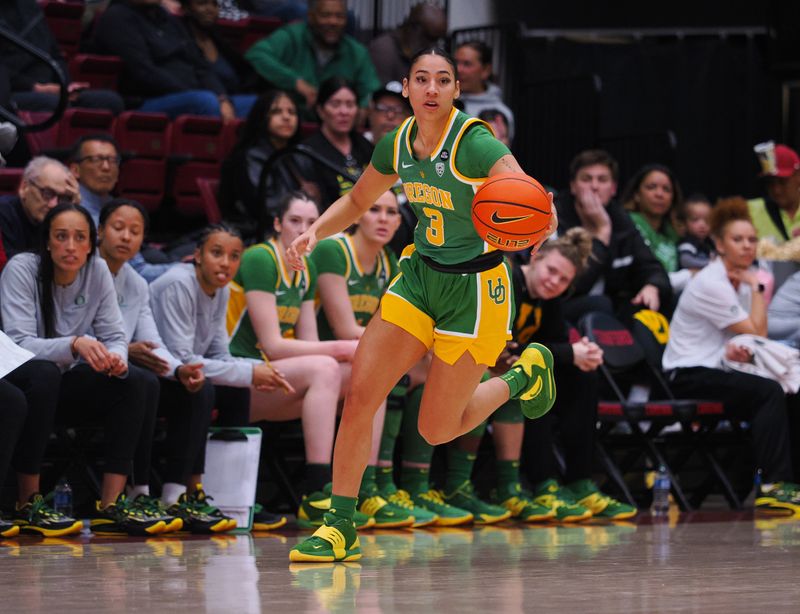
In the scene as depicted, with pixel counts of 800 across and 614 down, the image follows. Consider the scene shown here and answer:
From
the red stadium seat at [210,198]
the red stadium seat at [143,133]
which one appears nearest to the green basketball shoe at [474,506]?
the red stadium seat at [210,198]

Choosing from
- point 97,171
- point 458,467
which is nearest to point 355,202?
point 458,467

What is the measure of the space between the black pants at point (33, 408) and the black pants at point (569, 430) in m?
2.70

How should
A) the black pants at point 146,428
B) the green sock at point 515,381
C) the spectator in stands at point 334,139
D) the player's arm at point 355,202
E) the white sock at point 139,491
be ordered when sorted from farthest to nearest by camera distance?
the spectator in stands at point 334,139
the white sock at point 139,491
the black pants at point 146,428
the green sock at point 515,381
the player's arm at point 355,202

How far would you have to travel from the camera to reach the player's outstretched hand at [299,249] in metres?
4.90

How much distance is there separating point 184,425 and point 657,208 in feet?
15.2

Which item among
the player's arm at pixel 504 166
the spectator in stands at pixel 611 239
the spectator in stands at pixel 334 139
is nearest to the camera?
the player's arm at pixel 504 166

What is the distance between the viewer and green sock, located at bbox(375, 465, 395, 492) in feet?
22.1

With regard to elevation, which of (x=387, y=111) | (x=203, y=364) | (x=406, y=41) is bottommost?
(x=203, y=364)

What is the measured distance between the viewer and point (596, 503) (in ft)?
23.8

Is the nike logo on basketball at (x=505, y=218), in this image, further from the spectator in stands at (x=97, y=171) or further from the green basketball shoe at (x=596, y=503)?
the green basketball shoe at (x=596, y=503)

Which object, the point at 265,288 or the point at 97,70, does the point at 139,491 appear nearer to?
the point at 265,288

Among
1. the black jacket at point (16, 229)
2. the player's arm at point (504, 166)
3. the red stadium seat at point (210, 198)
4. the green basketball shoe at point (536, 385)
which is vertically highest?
the red stadium seat at point (210, 198)

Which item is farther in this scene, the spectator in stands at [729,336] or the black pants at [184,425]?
the spectator in stands at [729,336]

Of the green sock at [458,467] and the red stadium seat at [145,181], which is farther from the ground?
the red stadium seat at [145,181]
